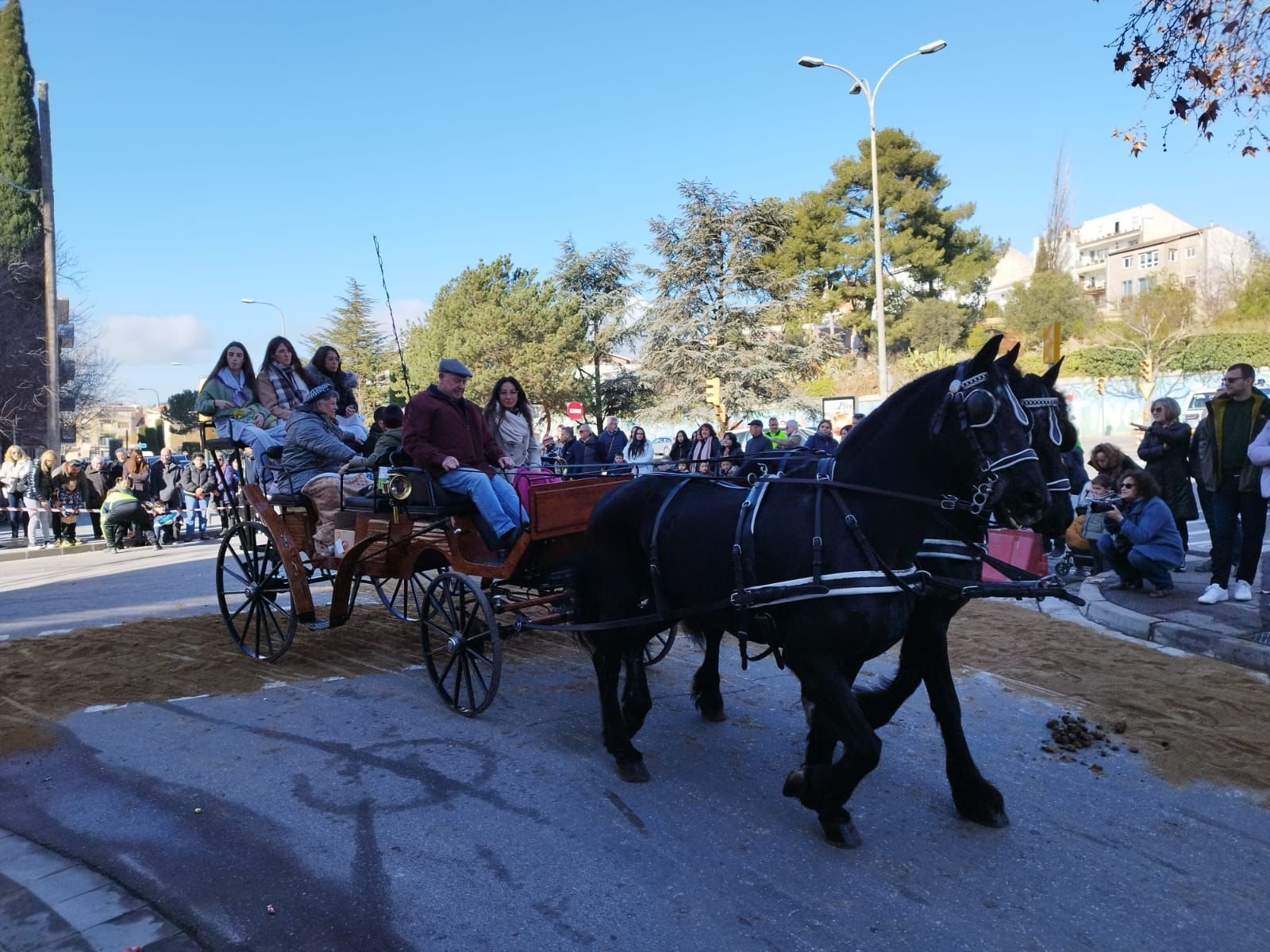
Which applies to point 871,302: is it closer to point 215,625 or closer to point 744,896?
point 215,625

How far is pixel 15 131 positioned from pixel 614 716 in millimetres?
35396

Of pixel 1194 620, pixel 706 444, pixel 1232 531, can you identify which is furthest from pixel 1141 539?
pixel 706 444

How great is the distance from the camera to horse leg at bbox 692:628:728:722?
545 centimetres

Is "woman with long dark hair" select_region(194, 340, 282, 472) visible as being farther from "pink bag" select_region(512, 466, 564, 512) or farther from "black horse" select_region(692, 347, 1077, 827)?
"black horse" select_region(692, 347, 1077, 827)

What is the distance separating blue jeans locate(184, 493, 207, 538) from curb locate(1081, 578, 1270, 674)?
17035 mm

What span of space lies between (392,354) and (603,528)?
48.5 metres

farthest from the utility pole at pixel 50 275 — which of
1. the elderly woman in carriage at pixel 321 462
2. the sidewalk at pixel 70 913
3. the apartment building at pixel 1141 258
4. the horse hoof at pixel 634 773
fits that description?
the apartment building at pixel 1141 258

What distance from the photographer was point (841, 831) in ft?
12.5

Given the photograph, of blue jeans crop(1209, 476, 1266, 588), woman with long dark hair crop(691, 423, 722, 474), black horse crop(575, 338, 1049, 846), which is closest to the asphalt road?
black horse crop(575, 338, 1049, 846)

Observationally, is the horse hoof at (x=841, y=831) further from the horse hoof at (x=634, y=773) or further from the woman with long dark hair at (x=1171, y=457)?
the woman with long dark hair at (x=1171, y=457)

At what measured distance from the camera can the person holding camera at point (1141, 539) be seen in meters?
8.02

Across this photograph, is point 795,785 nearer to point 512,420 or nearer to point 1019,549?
point 512,420

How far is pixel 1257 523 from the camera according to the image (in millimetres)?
7656

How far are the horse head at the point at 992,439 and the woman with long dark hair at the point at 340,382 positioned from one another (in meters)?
5.35
